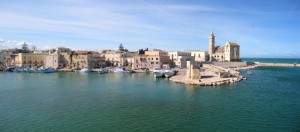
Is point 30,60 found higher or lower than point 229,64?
higher

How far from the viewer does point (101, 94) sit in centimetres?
2491

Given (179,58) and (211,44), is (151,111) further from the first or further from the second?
(211,44)

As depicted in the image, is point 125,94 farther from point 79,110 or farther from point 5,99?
point 5,99

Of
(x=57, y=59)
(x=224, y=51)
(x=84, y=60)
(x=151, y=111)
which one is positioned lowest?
(x=151, y=111)

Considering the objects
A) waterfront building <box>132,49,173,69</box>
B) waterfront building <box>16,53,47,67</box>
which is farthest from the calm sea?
waterfront building <box>16,53,47,67</box>

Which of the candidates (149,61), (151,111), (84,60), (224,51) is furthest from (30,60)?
(151,111)

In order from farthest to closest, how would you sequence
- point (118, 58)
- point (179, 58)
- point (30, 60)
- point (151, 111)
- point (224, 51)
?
1. point (224, 51)
2. point (118, 58)
3. point (30, 60)
4. point (179, 58)
5. point (151, 111)

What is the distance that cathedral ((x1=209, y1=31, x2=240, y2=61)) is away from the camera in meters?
71.5

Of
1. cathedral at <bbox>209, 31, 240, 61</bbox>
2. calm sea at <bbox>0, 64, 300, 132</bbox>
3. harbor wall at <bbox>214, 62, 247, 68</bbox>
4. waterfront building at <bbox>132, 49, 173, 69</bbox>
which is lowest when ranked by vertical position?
calm sea at <bbox>0, 64, 300, 132</bbox>

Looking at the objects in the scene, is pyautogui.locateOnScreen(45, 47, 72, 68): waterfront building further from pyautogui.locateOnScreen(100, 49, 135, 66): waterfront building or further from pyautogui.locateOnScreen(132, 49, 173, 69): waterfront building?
pyautogui.locateOnScreen(132, 49, 173, 69): waterfront building

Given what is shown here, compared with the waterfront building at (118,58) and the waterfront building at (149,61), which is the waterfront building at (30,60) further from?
the waterfront building at (149,61)

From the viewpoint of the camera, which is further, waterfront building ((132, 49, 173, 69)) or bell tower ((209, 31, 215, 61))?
bell tower ((209, 31, 215, 61))

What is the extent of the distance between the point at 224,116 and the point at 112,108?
286 inches

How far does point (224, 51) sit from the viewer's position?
7381 cm
